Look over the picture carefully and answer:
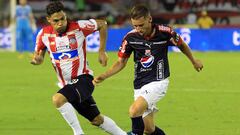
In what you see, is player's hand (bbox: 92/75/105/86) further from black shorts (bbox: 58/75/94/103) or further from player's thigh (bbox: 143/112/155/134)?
player's thigh (bbox: 143/112/155/134)

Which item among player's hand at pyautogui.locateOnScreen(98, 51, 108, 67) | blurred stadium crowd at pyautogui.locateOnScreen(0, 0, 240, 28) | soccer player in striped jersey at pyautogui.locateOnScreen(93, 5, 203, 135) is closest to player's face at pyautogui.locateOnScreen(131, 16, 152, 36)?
soccer player in striped jersey at pyautogui.locateOnScreen(93, 5, 203, 135)

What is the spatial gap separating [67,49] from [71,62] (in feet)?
0.61

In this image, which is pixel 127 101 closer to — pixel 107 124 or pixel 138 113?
pixel 107 124

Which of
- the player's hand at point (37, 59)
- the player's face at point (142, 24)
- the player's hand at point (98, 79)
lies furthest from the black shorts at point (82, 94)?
the player's face at point (142, 24)

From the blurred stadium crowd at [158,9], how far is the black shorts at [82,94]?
34444mm

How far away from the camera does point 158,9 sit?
46000mm

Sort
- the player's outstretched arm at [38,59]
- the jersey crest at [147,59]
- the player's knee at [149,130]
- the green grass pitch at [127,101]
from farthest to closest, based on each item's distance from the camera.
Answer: the green grass pitch at [127,101] < the player's outstretched arm at [38,59] < the player's knee at [149,130] < the jersey crest at [147,59]

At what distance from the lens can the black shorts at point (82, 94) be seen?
31.7 ft

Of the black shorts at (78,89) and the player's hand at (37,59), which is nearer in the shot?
the black shorts at (78,89)

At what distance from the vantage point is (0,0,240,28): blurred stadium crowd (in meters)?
44.8

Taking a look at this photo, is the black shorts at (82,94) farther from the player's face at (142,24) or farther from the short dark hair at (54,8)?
the player's face at (142,24)

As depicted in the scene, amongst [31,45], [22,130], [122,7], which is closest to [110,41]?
[31,45]

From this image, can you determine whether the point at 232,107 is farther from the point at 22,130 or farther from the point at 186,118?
the point at 22,130

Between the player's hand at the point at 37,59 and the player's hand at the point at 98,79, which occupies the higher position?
the player's hand at the point at 37,59
